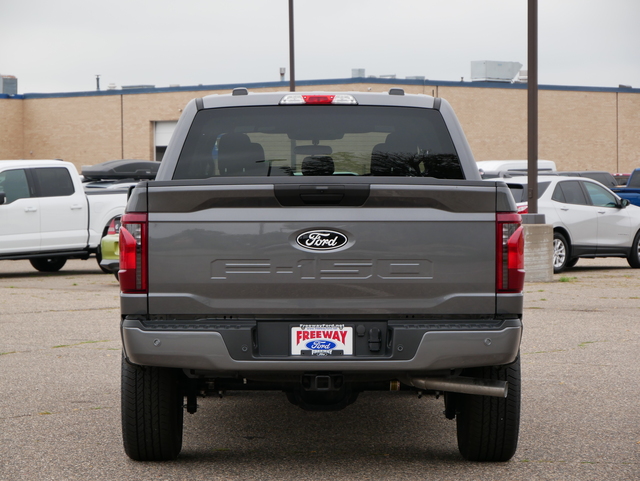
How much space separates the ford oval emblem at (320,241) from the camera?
430 cm

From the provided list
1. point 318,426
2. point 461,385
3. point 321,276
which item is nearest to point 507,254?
point 461,385

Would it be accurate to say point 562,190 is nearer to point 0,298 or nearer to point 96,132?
point 0,298

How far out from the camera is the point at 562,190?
16.5 metres

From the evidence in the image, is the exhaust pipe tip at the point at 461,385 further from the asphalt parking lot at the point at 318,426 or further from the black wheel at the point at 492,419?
the asphalt parking lot at the point at 318,426

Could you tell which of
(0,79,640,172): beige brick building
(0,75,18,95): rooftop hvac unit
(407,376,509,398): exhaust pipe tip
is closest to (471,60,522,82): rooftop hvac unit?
(0,79,640,172): beige brick building

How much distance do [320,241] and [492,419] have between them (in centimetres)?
137

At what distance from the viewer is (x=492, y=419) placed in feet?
15.7

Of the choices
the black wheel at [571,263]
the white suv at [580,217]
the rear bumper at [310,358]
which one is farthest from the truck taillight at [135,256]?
the black wheel at [571,263]

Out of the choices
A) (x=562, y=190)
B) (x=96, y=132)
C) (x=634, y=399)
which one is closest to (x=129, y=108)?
(x=96, y=132)

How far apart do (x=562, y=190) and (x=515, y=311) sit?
41.5 ft

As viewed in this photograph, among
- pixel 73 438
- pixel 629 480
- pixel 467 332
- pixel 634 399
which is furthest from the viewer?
pixel 634 399

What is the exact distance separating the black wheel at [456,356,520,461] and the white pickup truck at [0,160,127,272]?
12.2 metres

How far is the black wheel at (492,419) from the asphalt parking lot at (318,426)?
9cm

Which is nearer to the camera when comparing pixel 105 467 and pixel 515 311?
pixel 515 311
